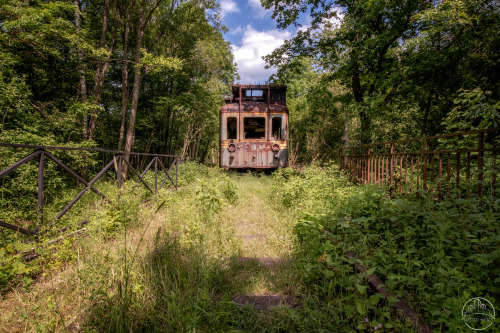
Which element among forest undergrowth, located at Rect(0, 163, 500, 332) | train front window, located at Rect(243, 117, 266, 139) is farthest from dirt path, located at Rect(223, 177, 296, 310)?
train front window, located at Rect(243, 117, 266, 139)

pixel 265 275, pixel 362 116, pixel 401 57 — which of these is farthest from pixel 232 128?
pixel 265 275

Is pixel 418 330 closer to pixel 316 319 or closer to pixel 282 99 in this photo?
pixel 316 319

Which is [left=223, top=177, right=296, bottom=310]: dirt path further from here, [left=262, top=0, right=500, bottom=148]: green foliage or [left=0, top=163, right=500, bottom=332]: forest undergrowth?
[left=262, top=0, right=500, bottom=148]: green foliage

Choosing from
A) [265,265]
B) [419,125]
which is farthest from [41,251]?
[419,125]

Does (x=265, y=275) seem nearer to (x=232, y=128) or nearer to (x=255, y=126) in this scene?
(x=232, y=128)

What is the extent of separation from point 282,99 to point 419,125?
492cm

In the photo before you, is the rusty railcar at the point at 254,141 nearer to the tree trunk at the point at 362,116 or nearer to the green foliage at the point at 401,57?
the green foliage at the point at 401,57

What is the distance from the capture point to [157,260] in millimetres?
2285

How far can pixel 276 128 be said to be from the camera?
29.5ft

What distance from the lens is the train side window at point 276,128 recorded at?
8846 mm

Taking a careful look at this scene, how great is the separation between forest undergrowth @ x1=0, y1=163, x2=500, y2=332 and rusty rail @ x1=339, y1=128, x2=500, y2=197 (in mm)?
393

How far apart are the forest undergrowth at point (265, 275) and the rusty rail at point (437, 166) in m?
0.39

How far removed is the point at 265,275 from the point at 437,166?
4.79m

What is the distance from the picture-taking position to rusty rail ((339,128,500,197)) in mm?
2488
